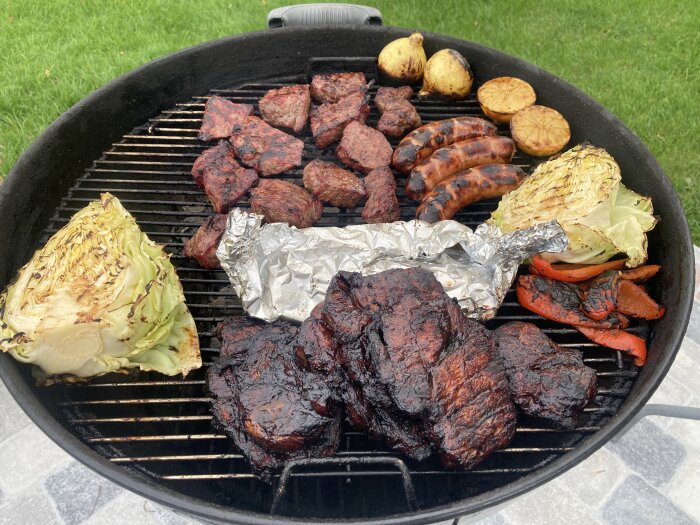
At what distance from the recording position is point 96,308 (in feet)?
7.55

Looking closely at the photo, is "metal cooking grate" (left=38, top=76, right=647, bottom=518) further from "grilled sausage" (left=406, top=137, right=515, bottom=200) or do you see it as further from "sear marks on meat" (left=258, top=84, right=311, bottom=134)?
"sear marks on meat" (left=258, top=84, right=311, bottom=134)

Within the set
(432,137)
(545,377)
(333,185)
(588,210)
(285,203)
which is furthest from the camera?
(432,137)

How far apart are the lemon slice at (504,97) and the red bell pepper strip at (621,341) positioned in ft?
5.44

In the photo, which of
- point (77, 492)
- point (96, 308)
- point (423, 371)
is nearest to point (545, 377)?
point (423, 371)

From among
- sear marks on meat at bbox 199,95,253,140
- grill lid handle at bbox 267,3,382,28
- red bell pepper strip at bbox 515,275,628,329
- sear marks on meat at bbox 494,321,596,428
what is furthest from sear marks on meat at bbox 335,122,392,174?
sear marks on meat at bbox 494,321,596,428

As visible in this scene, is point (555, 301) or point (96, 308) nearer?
point (96, 308)

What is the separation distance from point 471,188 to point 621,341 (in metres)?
1.18

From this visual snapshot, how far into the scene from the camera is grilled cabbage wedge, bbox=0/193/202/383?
2.27m

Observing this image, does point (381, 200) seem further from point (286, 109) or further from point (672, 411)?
point (672, 411)

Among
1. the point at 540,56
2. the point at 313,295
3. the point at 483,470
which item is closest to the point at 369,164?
the point at 313,295

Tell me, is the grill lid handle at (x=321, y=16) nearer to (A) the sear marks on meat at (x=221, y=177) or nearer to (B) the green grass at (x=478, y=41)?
(A) the sear marks on meat at (x=221, y=177)

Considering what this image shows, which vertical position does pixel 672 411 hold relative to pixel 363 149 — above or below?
below

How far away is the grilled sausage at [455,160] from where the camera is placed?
128 inches

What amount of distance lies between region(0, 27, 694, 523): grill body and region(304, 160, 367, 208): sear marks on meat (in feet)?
0.34
